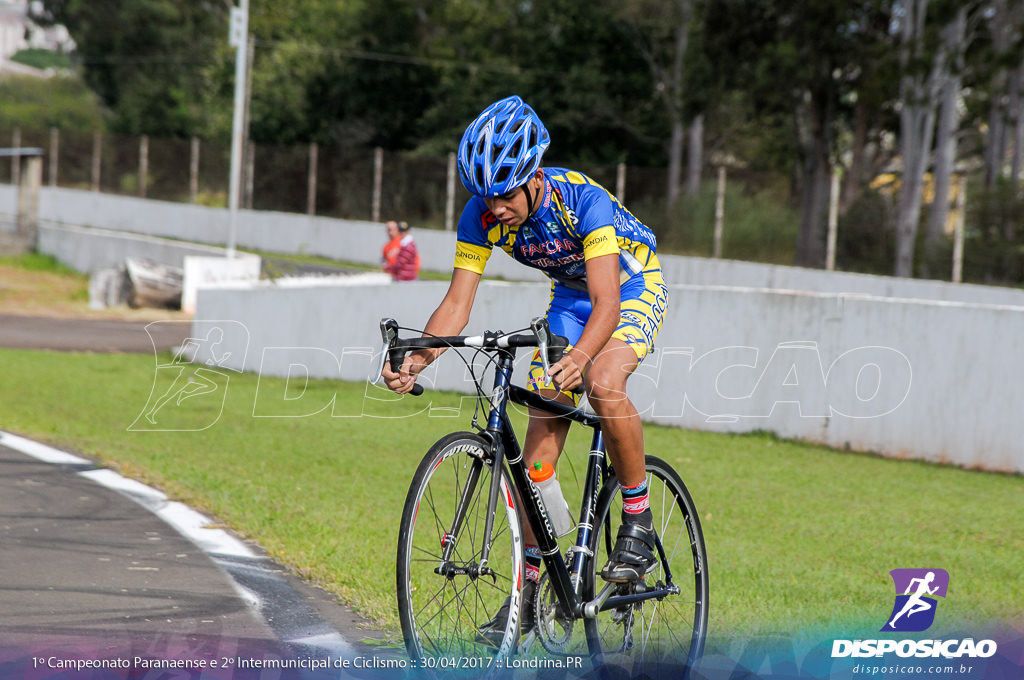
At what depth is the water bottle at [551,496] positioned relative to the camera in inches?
166

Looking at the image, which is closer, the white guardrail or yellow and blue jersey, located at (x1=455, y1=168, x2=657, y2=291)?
yellow and blue jersey, located at (x1=455, y1=168, x2=657, y2=291)

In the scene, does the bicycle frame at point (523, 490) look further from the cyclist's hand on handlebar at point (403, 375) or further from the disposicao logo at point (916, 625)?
the disposicao logo at point (916, 625)

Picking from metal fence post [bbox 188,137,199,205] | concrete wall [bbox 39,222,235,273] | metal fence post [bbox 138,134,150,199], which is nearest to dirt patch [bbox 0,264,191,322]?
concrete wall [bbox 39,222,235,273]

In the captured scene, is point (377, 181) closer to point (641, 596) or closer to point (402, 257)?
point (402, 257)

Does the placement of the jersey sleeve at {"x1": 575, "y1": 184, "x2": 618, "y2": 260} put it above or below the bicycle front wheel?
above

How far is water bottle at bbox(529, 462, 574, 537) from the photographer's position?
4.21 meters

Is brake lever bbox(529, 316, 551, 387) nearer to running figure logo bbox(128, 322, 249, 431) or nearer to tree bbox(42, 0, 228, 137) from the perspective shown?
running figure logo bbox(128, 322, 249, 431)

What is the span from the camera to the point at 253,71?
55375 millimetres

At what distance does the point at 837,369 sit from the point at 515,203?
723 centimetres

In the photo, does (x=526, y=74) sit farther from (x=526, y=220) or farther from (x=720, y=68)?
(x=526, y=220)

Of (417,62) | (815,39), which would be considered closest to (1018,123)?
(815,39)

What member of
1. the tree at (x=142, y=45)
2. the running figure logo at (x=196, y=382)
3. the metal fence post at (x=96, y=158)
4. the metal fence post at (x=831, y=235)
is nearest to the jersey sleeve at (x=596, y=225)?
the running figure logo at (x=196, y=382)

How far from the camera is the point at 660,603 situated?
4.68 metres

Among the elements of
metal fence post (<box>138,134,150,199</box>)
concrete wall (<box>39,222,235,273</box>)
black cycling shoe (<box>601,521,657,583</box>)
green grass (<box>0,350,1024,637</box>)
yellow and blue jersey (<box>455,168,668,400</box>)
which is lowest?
green grass (<box>0,350,1024,637</box>)
